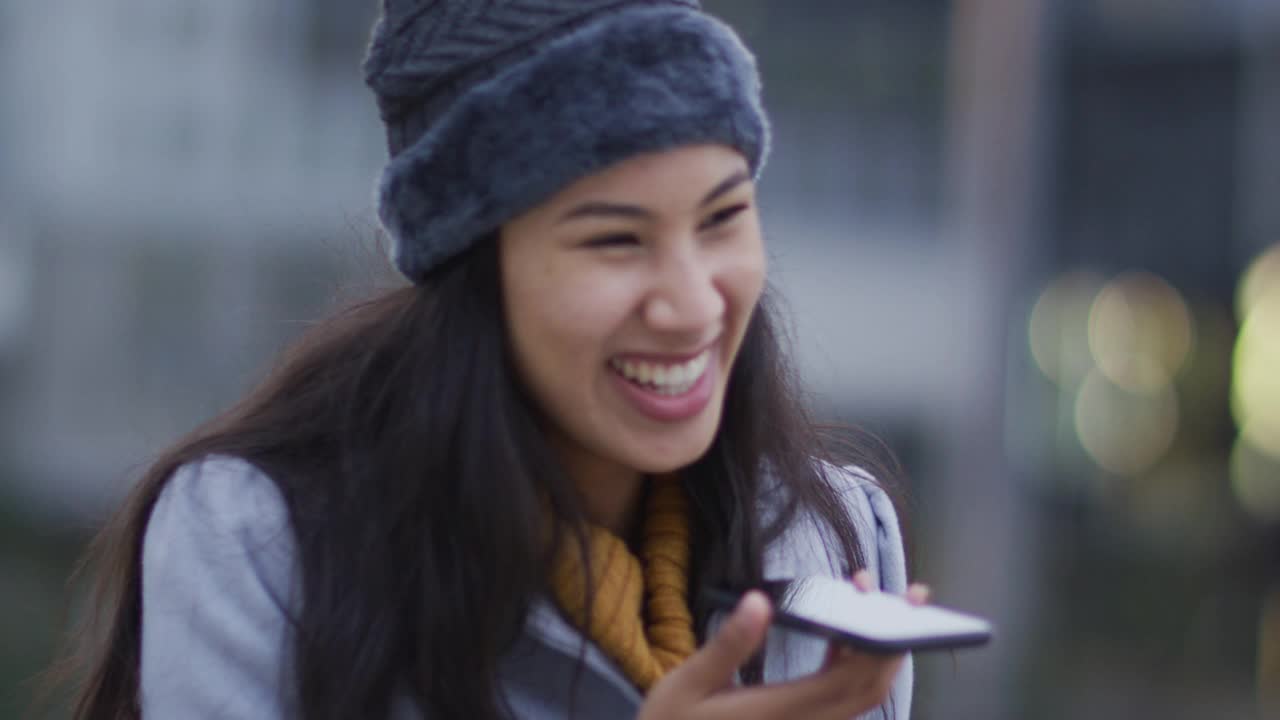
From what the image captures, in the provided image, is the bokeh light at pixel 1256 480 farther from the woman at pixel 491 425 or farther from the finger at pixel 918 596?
the finger at pixel 918 596

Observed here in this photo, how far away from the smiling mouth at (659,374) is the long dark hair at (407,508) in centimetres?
16

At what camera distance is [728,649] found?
162 cm

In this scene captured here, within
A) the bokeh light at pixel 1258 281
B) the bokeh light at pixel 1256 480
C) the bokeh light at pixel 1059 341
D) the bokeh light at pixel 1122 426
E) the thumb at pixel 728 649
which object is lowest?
the bokeh light at pixel 1256 480

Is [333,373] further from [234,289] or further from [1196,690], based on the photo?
[234,289]

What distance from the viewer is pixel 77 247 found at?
407 inches

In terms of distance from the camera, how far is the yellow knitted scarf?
1948 mm

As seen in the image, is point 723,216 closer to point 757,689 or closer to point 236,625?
point 757,689

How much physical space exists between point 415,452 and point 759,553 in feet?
1.55

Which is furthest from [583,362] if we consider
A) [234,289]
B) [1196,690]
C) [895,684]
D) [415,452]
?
[234,289]

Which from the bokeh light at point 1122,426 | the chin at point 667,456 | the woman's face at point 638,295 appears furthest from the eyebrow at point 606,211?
the bokeh light at point 1122,426

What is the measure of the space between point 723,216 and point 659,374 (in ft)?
0.66

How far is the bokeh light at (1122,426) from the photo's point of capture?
35.3 feet

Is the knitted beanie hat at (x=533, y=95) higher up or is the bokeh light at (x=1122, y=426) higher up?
the knitted beanie hat at (x=533, y=95)

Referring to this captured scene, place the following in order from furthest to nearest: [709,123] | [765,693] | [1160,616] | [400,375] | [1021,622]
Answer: [1160,616], [1021,622], [400,375], [709,123], [765,693]
